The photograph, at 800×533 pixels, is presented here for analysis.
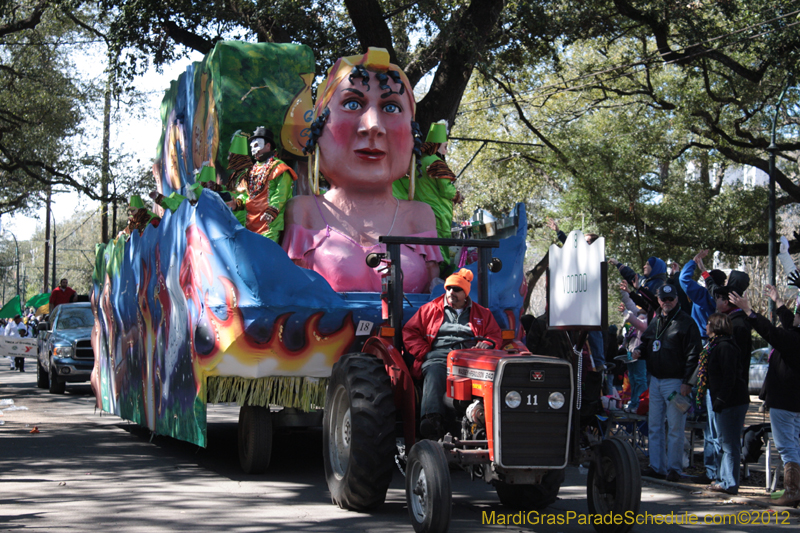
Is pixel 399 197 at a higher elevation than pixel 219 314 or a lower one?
higher

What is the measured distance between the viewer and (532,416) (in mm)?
5816

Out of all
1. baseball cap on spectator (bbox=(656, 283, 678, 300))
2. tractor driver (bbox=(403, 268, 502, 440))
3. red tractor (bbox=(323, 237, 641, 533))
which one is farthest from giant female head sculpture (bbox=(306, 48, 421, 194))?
baseball cap on spectator (bbox=(656, 283, 678, 300))

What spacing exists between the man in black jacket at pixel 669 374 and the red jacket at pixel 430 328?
2624mm

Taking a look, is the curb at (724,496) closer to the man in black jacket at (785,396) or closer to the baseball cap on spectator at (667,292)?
the man in black jacket at (785,396)

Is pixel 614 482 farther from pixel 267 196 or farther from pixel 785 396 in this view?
pixel 267 196

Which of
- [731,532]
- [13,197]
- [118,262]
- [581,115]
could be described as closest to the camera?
Answer: [731,532]

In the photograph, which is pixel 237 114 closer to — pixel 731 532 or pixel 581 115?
pixel 731 532

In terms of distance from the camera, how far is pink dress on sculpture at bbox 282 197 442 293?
346 inches

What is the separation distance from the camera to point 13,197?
121ft

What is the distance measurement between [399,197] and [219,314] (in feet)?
9.32

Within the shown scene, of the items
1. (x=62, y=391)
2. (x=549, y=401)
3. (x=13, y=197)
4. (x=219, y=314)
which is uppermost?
(x=13, y=197)

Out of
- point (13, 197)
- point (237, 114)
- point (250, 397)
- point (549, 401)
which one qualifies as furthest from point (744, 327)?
point (13, 197)

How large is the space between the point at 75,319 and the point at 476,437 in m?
15.3

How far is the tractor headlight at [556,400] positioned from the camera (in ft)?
19.2
